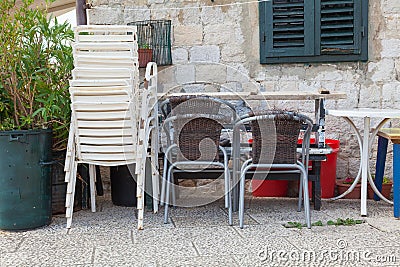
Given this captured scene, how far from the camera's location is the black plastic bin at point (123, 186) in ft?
16.5

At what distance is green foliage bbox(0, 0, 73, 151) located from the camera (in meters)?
4.31

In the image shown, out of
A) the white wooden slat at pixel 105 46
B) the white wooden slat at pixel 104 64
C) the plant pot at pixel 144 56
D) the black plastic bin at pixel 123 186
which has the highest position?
the white wooden slat at pixel 105 46

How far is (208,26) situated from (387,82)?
1838 mm

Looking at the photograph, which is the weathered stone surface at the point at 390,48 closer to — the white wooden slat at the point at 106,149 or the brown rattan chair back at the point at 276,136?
the brown rattan chair back at the point at 276,136

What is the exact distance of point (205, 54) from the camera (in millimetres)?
5648

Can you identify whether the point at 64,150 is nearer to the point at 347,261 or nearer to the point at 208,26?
the point at 208,26

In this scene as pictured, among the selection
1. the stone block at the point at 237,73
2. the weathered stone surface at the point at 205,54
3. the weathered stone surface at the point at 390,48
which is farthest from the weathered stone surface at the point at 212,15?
the weathered stone surface at the point at 390,48

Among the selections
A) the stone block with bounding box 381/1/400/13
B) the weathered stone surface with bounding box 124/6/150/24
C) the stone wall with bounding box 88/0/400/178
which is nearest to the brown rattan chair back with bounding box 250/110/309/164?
the stone wall with bounding box 88/0/400/178

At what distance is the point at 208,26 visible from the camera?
5641 mm

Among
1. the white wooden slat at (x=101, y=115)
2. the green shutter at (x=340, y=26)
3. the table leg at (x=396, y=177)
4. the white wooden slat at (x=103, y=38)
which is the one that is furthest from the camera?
the green shutter at (x=340, y=26)

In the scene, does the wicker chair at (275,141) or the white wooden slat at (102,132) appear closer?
the wicker chair at (275,141)

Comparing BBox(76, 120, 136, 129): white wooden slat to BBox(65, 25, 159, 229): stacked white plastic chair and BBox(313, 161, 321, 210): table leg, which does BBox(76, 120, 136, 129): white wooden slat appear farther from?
BBox(313, 161, 321, 210): table leg

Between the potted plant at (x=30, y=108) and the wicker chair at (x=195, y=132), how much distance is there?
0.90 meters

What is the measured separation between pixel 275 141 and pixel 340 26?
183 cm
